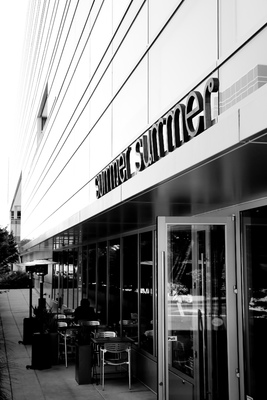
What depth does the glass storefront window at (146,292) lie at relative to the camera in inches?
486

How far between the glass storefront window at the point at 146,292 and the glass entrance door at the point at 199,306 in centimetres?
398

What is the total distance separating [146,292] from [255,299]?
5.16m

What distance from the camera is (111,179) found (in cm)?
1159

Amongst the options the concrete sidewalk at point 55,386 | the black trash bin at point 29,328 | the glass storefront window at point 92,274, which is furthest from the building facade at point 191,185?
the glass storefront window at point 92,274

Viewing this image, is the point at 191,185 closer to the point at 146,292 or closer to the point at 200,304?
the point at 200,304

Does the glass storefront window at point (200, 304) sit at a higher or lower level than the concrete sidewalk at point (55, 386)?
higher

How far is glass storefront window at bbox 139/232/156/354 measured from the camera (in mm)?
12352

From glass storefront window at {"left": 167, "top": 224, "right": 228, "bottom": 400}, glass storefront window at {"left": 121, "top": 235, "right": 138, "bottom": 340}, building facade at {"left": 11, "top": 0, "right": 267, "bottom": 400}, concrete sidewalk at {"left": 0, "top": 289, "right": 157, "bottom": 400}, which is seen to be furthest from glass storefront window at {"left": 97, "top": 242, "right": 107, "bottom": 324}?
glass storefront window at {"left": 167, "top": 224, "right": 228, "bottom": 400}

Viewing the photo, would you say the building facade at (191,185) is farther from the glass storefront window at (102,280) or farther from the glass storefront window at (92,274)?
the glass storefront window at (92,274)

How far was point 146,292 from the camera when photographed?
1269cm

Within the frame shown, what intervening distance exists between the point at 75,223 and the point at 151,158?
18.4ft

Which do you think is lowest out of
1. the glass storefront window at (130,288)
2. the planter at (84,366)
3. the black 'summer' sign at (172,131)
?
the planter at (84,366)

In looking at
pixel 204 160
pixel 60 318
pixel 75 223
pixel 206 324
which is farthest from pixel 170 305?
pixel 60 318

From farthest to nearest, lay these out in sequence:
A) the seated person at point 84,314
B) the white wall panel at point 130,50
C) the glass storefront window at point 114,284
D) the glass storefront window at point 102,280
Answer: the glass storefront window at point 102,280
the seated person at point 84,314
the glass storefront window at point 114,284
the white wall panel at point 130,50
